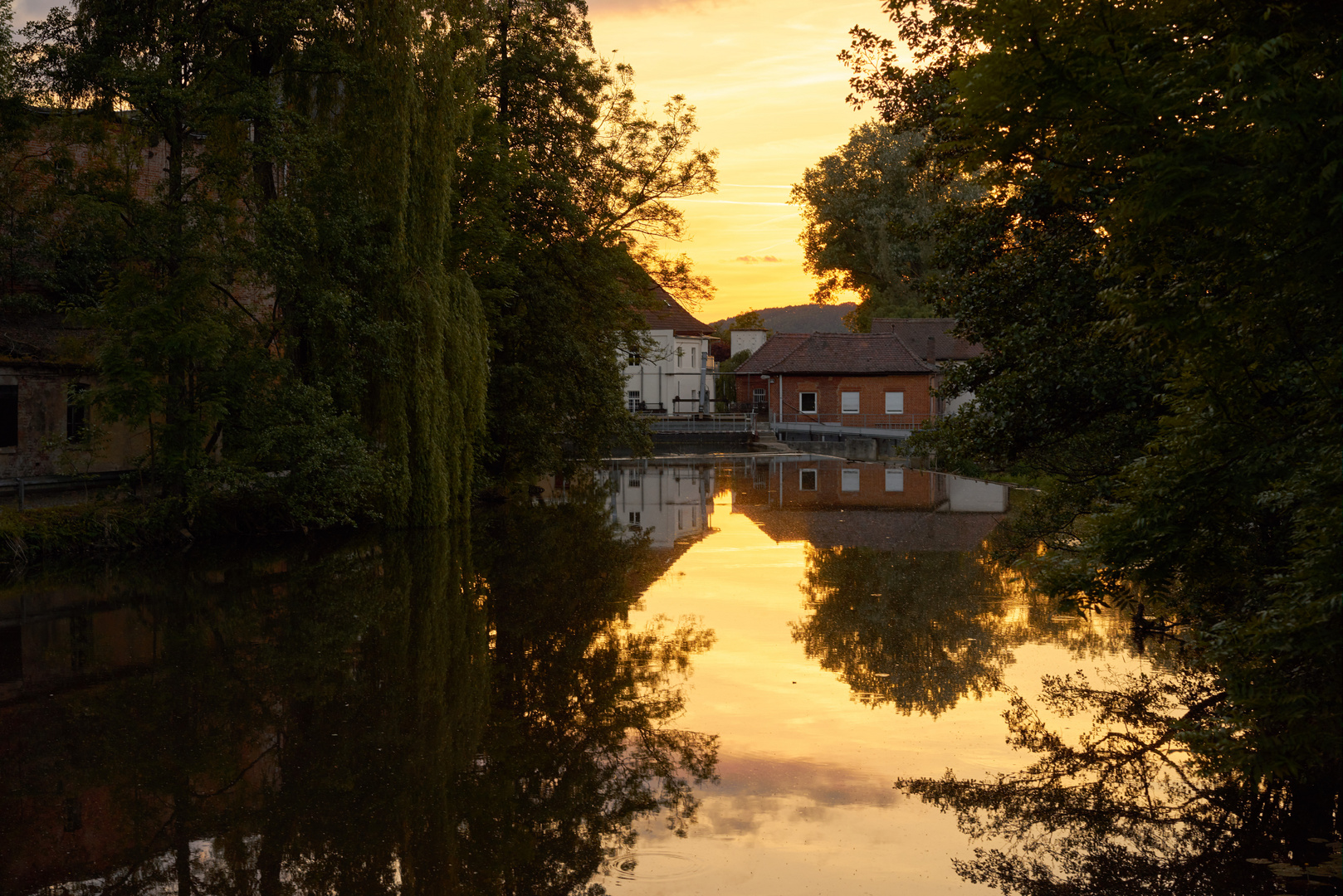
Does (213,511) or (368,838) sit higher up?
(213,511)

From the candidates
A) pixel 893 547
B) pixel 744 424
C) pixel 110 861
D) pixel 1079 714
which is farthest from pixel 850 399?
pixel 110 861

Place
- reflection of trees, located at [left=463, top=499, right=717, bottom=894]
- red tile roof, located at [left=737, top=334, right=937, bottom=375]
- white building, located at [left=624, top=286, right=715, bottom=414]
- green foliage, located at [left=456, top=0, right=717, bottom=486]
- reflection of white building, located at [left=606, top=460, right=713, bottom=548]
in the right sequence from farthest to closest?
white building, located at [left=624, top=286, right=715, bottom=414], red tile roof, located at [left=737, top=334, right=937, bottom=375], green foliage, located at [left=456, top=0, right=717, bottom=486], reflection of white building, located at [left=606, top=460, right=713, bottom=548], reflection of trees, located at [left=463, top=499, right=717, bottom=894]

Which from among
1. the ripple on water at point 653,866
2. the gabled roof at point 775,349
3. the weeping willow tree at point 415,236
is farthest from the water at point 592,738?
the gabled roof at point 775,349

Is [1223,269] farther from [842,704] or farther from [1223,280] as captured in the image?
[842,704]

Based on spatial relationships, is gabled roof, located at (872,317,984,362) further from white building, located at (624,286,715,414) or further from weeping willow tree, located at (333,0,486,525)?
weeping willow tree, located at (333,0,486,525)

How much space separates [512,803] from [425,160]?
16337 mm

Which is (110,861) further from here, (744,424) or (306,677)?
(744,424)

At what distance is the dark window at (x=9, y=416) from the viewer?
22.8 meters

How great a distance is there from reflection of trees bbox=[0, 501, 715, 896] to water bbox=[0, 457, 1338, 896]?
0.10 ft

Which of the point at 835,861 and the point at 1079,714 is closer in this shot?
the point at 835,861

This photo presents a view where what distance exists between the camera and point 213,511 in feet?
66.6

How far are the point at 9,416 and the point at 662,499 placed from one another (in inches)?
583

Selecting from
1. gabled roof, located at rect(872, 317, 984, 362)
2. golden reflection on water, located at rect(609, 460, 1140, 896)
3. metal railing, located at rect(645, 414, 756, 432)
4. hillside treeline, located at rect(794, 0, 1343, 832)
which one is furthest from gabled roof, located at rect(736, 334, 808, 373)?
hillside treeline, located at rect(794, 0, 1343, 832)

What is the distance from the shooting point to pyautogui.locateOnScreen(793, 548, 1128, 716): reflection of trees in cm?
1016
